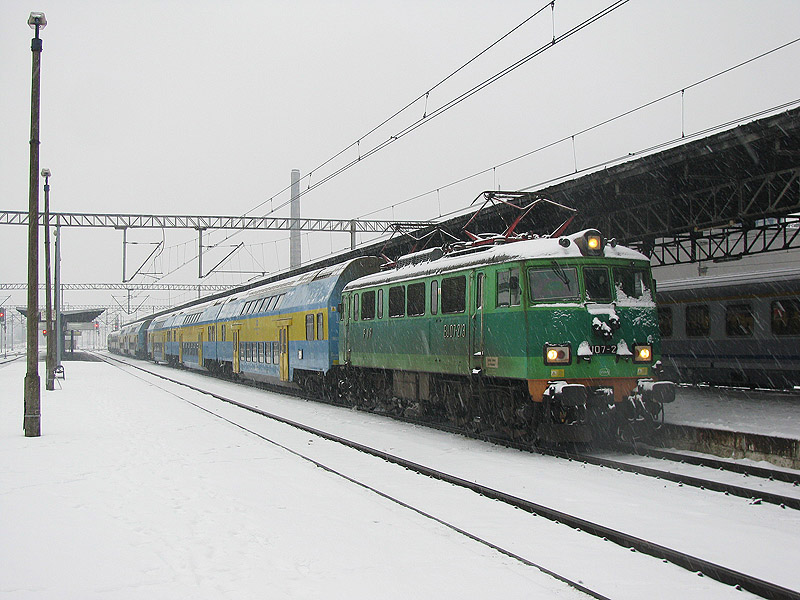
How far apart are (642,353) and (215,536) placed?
7.66 metres

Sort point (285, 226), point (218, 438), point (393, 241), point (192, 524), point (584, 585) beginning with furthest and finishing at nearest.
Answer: point (285, 226) < point (393, 241) < point (218, 438) < point (192, 524) < point (584, 585)

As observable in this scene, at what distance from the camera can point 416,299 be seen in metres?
16.0

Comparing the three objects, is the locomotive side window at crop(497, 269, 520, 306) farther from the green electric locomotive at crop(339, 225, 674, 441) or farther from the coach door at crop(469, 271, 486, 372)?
the coach door at crop(469, 271, 486, 372)

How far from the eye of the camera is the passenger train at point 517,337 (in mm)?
11992

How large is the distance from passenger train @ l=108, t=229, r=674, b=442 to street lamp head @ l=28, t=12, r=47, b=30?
28.4ft

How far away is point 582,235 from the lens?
41.3 feet

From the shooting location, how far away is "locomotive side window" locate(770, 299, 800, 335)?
66.9 feet

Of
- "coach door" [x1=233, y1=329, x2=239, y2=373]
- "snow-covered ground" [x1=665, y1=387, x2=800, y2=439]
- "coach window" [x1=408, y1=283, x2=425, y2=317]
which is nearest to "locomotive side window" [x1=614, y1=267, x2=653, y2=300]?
"snow-covered ground" [x1=665, y1=387, x2=800, y2=439]

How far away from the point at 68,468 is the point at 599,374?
797cm

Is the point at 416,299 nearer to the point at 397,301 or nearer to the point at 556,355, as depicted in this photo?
the point at 397,301

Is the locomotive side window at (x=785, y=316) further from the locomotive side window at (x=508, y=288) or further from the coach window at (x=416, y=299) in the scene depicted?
the locomotive side window at (x=508, y=288)

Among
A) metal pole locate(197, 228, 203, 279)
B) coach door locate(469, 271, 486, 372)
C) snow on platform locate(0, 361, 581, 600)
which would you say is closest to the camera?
snow on platform locate(0, 361, 581, 600)

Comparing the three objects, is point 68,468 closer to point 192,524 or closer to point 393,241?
point 192,524

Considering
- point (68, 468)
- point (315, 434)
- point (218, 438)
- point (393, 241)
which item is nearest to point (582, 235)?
point (315, 434)
